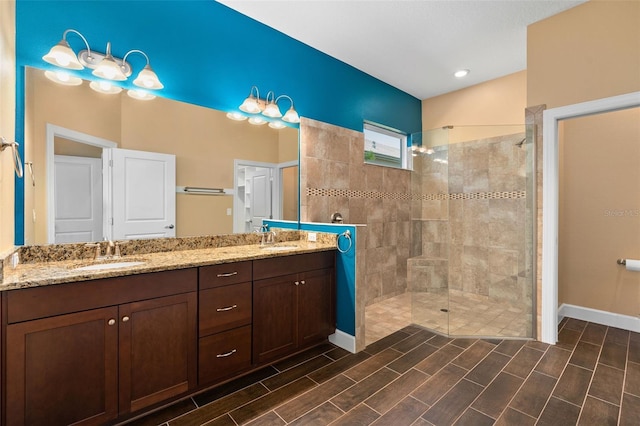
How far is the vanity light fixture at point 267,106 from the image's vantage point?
8.50ft

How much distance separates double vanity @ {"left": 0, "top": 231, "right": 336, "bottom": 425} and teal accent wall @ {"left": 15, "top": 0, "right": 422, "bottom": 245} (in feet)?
2.15

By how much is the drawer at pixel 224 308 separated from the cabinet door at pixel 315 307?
1.53 feet

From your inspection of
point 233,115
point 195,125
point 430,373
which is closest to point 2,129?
point 195,125

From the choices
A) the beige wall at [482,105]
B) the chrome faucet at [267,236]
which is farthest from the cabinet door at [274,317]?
the beige wall at [482,105]

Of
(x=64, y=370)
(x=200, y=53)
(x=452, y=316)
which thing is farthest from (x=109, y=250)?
(x=452, y=316)

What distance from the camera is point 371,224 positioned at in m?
3.75

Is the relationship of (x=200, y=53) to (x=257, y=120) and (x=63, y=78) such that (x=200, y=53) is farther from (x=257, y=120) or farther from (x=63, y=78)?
(x=63, y=78)

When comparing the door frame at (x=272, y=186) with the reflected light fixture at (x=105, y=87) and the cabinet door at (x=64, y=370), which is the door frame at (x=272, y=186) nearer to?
the reflected light fixture at (x=105, y=87)

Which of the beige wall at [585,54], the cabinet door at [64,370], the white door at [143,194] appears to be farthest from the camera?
the beige wall at [585,54]

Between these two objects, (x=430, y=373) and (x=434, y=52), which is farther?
(x=434, y=52)

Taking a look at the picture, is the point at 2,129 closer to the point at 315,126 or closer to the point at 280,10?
the point at 280,10

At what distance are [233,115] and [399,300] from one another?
298 centimetres

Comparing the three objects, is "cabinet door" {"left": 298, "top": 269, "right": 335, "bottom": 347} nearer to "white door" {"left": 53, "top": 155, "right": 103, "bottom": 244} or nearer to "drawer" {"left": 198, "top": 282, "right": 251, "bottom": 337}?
"drawer" {"left": 198, "top": 282, "right": 251, "bottom": 337}

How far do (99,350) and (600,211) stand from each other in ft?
14.0
